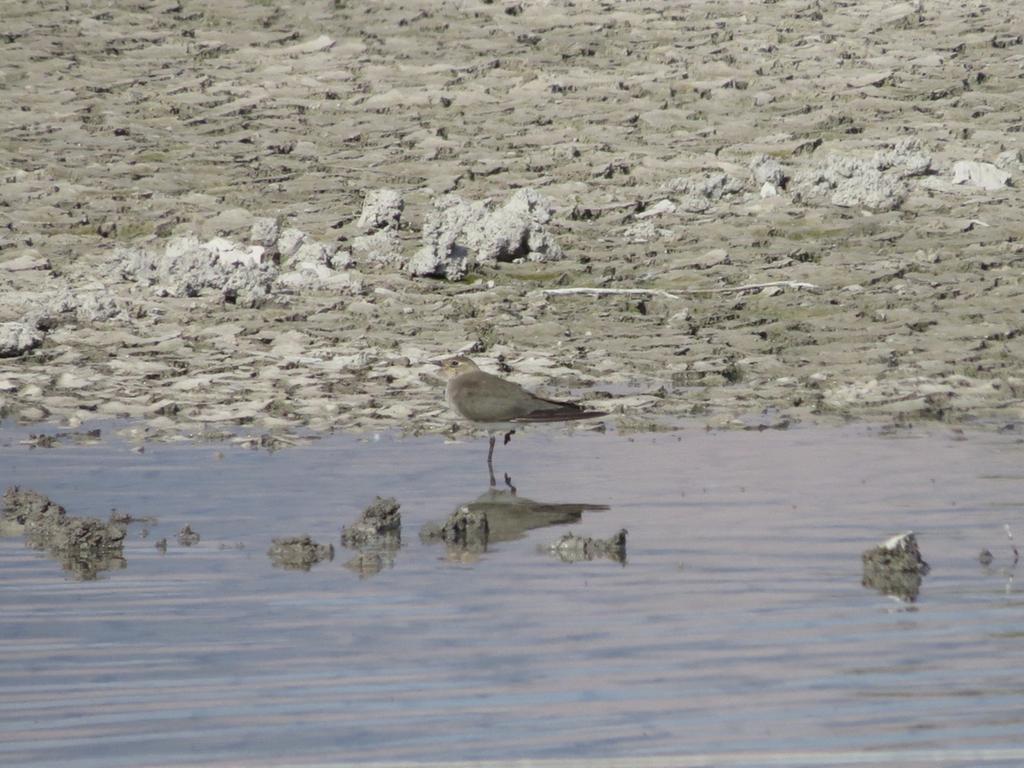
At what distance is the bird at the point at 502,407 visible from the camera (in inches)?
436

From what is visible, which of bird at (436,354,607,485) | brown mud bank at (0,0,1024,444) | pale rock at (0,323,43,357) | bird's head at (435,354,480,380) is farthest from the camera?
pale rock at (0,323,43,357)

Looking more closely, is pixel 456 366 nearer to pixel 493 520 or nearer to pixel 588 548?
pixel 493 520

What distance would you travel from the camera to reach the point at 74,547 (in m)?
8.47

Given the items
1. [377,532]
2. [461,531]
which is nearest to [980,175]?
[461,531]

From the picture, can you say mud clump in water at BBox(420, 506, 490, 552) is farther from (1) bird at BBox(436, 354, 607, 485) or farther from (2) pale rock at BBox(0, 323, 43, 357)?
(2) pale rock at BBox(0, 323, 43, 357)

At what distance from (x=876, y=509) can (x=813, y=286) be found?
6168 millimetres

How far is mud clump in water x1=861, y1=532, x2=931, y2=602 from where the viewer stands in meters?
7.61

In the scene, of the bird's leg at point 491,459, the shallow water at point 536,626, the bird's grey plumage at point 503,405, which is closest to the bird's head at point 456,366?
the bird's grey plumage at point 503,405

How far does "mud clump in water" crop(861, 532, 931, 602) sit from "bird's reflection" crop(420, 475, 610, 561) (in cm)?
182

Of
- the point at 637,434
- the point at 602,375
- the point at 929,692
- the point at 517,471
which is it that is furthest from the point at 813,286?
the point at 929,692

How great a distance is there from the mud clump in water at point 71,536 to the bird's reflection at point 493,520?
1.47 m

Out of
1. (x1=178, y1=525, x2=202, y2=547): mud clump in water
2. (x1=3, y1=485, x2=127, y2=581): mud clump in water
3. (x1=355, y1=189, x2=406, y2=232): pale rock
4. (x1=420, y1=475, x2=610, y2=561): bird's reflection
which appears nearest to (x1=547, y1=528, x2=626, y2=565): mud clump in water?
(x1=420, y1=475, x2=610, y2=561): bird's reflection

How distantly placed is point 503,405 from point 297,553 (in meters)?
3.09

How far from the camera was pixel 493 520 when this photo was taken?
925cm
